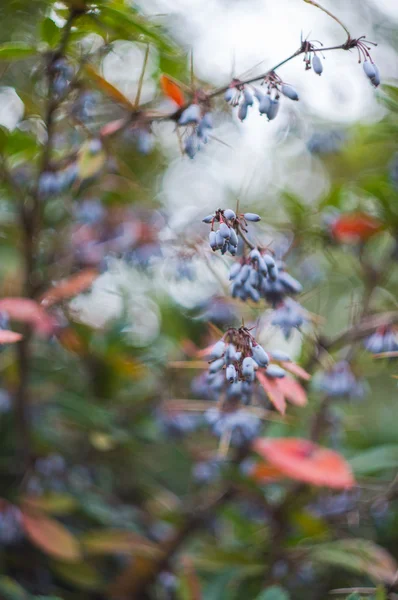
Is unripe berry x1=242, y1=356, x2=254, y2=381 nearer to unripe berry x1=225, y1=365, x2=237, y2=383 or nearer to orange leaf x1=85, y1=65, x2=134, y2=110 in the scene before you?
unripe berry x1=225, y1=365, x2=237, y2=383

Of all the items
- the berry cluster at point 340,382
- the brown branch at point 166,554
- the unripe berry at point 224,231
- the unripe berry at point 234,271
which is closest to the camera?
the unripe berry at point 224,231

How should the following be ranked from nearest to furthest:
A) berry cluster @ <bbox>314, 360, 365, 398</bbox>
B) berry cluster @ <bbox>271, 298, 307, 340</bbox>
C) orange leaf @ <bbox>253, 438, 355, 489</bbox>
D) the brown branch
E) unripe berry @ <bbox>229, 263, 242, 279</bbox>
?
unripe berry @ <bbox>229, 263, 242, 279</bbox> → berry cluster @ <bbox>271, 298, 307, 340</bbox> → orange leaf @ <bbox>253, 438, 355, 489</bbox> → berry cluster @ <bbox>314, 360, 365, 398</bbox> → the brown branch

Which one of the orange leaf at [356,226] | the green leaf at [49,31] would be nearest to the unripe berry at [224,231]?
the green leaf at [49,31]

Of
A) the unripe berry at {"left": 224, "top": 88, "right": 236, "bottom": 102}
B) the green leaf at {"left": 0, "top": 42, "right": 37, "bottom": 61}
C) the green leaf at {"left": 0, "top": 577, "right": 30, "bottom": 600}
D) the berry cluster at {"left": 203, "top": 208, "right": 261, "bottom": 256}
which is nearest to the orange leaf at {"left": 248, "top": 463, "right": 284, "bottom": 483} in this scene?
the green leaf at {"left": 0, "top": 577, "right": 30, "bottom": 600}

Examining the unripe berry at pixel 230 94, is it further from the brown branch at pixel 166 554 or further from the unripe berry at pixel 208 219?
the brown branch at pixel 166 554

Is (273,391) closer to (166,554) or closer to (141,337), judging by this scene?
(166,554)
